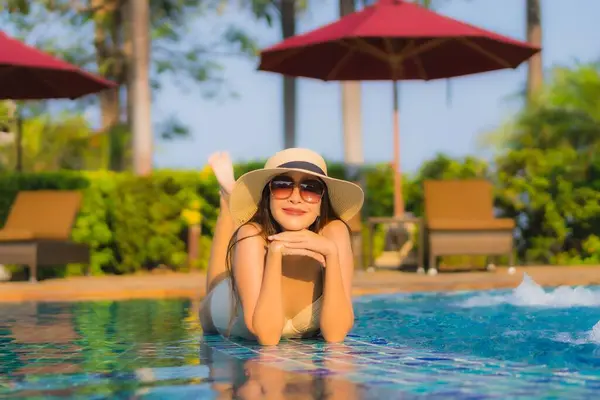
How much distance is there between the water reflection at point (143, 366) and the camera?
Answer: 15.5 feet

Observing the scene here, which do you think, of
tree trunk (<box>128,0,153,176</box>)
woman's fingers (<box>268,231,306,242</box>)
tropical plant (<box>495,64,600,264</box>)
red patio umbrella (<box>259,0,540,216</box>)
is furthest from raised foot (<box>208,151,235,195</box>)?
tree trunk (<box>128,0,153,176</box>)

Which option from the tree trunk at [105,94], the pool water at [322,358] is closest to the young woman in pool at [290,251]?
Result: the pool water at [322,358]

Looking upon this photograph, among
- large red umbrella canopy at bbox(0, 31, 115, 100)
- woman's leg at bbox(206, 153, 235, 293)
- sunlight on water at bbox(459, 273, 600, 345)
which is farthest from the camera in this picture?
large red umbrella canopy at bbox(0, 31, 115, 100)

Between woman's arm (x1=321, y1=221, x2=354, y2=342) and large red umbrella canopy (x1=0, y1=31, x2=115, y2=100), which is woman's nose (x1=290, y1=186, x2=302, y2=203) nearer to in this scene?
woman's arm (x1=321, y1=221, x2=354, y2=342)

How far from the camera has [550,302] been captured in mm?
9742

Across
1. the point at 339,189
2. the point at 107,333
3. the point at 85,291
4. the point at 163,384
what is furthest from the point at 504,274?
the point at 163,384

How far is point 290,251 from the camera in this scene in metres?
5.81

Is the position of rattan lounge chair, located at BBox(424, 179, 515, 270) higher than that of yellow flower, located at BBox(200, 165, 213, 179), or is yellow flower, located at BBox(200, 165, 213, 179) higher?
yellow flower, located at BBox(200, 165, 213, 179)

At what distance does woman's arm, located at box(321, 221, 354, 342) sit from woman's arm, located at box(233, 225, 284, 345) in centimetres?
26

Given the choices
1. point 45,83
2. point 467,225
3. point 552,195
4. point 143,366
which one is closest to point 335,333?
point 143,366

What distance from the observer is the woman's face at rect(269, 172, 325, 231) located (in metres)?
5.91

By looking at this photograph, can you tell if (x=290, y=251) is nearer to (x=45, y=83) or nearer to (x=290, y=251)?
(x=290, y=251)

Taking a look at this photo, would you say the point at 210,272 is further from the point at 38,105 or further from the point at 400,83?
the point at 38,105

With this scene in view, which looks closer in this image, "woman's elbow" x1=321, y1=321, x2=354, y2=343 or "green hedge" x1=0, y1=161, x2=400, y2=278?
"woman's elbow" x1=321, y1=321, x2=354, y2=343
